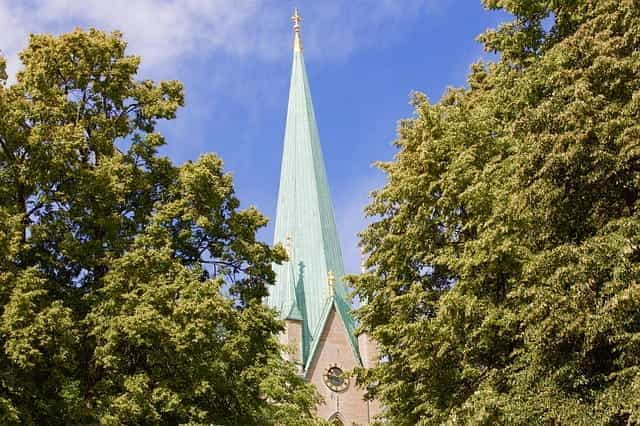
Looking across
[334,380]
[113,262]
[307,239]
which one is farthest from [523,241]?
[307,239]

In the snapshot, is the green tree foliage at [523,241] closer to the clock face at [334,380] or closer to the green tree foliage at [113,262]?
the green tree foliage at [113,262]

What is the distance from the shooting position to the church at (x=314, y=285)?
134ft

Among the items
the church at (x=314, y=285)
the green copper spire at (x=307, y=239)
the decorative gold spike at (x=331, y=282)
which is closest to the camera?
the church at (x=314, y=285)

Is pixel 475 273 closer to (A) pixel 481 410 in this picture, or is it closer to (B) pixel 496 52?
(A) pixel 481 410

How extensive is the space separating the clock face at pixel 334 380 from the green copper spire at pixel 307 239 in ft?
4.04

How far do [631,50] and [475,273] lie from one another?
4.77m

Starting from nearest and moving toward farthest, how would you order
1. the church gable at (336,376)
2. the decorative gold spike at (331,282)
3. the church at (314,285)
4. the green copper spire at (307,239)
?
the church gable at (336,376)
the church at (314,285)
the green copper spire at (307,239)
the decorative gold spike at (331,282)

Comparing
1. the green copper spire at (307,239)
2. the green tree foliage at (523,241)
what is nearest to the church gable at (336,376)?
the green copper spire at (307,239)

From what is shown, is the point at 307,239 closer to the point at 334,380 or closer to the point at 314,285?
the point at 314,285

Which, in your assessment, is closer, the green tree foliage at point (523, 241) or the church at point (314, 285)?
the green tree foliage at point (523, 241)

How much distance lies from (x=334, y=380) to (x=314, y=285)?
212 inches

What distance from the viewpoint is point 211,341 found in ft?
47.0

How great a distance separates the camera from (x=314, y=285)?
43719 mm

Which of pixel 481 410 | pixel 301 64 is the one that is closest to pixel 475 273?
pixel 481 410
